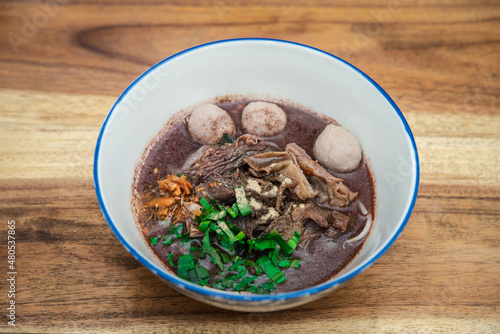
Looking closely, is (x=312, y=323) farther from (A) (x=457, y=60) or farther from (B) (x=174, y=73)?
(A) (x=457, y=60)

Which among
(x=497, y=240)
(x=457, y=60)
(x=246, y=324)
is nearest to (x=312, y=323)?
(x=246, y=324)

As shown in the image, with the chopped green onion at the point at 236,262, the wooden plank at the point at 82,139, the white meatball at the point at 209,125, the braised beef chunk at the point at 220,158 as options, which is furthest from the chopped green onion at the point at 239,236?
the wooden plank at the point at 82,139

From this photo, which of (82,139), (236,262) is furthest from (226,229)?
(82,139)

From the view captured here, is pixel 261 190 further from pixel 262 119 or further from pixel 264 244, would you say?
pixel 262 119

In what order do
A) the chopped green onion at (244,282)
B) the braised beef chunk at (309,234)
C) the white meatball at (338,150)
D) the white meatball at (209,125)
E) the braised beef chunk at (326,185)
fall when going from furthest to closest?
the white meatball at (209,125) → the white meatball at (338,150) → the braised beef chunk at (326,185) → the braised beef chunk at (309,234) → the chopped green onion at (244,282)

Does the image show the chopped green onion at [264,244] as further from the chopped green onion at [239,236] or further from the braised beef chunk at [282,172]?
the braised beef chunk at [282,172]

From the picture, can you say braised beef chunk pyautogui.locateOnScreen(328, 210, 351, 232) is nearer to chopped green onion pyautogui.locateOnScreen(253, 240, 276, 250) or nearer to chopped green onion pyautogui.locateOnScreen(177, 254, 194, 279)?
chopped green onion pyautogui.locateOnScreen(253, 240, 276, 250)

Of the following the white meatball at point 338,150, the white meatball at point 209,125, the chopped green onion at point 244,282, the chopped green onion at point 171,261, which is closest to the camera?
the chopped green onion at point 244,282
